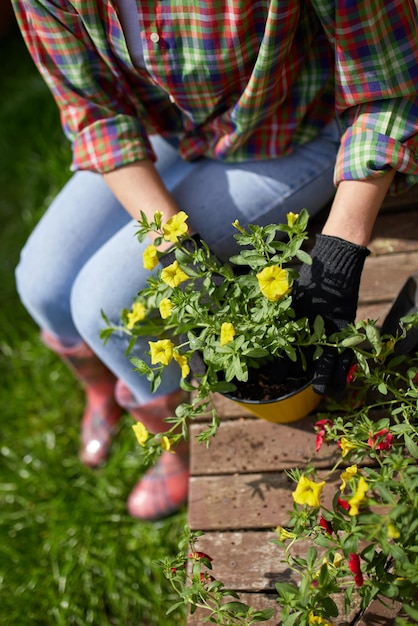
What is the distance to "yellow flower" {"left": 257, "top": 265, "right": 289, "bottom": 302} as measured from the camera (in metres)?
0.98

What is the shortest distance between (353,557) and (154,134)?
3.51ft

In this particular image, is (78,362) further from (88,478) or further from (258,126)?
(258,126)

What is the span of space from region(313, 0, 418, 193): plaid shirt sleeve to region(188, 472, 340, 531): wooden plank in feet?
2.16

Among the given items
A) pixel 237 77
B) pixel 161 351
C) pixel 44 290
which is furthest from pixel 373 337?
pixel 44 290

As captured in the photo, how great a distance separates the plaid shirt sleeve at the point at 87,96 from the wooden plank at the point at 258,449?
0.67 metres

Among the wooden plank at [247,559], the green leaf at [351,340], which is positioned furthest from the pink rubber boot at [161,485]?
the green leaf at [351,340]

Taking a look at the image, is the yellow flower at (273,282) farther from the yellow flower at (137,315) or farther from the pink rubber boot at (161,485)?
the pink rubber boot at (161,485)

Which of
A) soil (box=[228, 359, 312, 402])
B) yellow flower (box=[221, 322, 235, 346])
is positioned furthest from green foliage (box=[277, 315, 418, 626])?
yellow flower (box=[221, 322, 235, 346])

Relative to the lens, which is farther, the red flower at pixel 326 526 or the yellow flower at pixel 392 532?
the red flower at pixel 326 526

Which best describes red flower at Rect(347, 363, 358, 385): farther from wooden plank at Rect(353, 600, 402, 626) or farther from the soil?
wooden plank at Rect(353, 600, 402, 626)

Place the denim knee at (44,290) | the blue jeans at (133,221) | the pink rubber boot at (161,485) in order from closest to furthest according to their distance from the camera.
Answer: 1. the blue jeans at (133,221)
2. the denim knee at (44,290)
3. the pink rubber boot at (161,485)

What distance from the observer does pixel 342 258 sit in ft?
3.94

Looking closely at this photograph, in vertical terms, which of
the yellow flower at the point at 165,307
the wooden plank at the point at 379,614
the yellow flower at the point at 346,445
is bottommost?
the wooden plank at the point at 379,614

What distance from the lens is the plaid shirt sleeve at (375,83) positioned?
1.10 m
